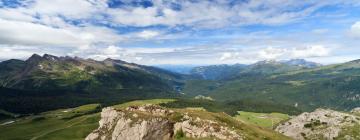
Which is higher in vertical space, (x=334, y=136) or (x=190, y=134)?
(x=190, y=134)

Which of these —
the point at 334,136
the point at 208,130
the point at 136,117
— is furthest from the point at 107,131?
the point at 334,136

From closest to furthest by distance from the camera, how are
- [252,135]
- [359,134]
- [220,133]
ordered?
1. [220,133]
2. [252,135]
3. [359,134]

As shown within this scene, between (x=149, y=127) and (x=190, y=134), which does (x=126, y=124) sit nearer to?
(x=149, y=127)

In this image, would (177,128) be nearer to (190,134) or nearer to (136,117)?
(190,134)

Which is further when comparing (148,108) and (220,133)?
(148,108)

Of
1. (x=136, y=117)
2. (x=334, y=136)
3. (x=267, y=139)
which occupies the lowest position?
(x=334, y=136)

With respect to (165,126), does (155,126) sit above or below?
above

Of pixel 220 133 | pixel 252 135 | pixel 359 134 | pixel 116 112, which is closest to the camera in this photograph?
pixel 220 133
